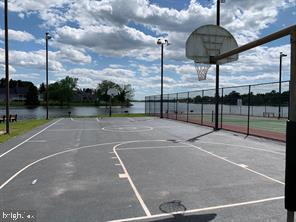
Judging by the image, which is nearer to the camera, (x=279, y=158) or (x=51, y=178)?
(x=51, y=178)

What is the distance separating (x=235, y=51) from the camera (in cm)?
762

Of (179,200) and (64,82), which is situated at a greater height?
(64,82)

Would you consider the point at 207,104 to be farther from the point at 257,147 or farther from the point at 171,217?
the point at 171,217

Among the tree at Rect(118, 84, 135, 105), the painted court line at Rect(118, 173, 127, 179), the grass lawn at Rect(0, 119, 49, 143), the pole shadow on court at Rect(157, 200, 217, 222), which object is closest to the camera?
the pole shadow on court at Rect(157, 200, 217, 222)

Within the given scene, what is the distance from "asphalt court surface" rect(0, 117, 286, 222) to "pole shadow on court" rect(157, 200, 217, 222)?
0.02 m

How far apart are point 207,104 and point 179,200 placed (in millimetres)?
33198

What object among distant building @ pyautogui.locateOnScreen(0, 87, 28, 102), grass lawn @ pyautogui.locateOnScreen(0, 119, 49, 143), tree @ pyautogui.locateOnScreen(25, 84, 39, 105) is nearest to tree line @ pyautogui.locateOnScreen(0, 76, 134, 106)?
tree @ pyautogui.locateOnScreen(25, 84, 39, 105)

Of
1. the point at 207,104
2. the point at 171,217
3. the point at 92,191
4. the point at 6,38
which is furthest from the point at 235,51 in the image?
the point at 207,104

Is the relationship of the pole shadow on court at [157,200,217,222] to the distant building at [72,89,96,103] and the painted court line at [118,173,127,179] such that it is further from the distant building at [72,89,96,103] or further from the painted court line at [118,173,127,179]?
the distant building at [72,89,96,103]

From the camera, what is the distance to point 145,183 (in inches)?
325

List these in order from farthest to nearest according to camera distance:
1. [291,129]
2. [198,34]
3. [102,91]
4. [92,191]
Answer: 1. [102,91]
2. [198,34]
3. [92,191]
4. [291,129]

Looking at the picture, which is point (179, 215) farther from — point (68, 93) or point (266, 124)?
point (68, 93)

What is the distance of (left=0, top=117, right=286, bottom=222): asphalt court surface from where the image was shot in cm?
619

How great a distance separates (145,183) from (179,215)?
7.63 feet
